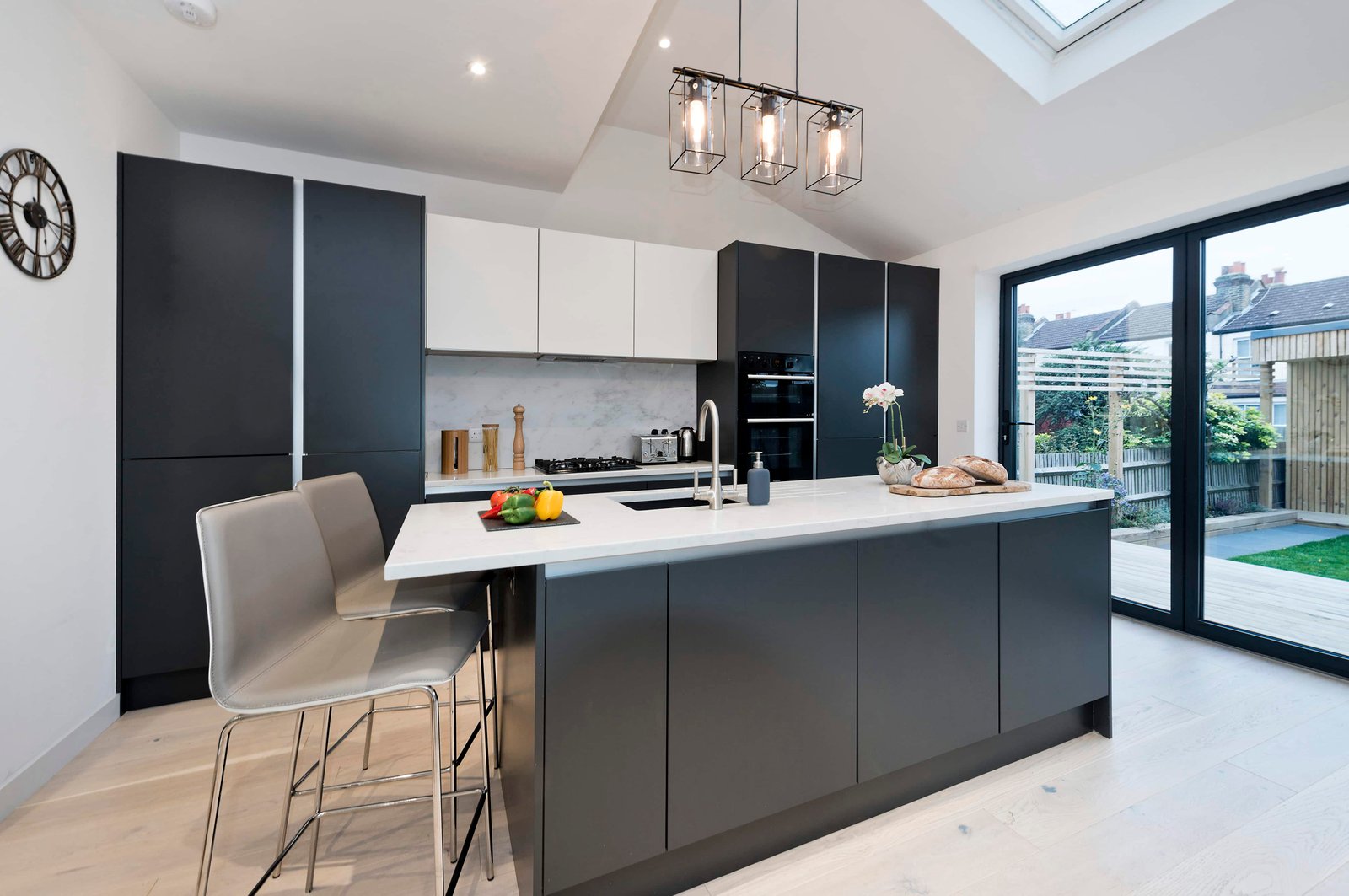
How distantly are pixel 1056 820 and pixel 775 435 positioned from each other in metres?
2.41

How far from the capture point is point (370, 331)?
8.90 feet

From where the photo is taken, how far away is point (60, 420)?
1.99 meters

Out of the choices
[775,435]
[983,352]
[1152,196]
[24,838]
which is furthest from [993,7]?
[24,838]

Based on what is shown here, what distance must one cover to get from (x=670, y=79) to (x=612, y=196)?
2.58 feet

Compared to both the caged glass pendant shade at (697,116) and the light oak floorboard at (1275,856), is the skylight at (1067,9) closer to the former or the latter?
the caged glass pendant shade at (697,116)

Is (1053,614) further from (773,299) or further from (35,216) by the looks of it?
(35,216)

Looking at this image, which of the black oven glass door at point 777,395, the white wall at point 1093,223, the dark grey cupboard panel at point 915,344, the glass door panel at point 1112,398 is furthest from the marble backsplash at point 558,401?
the glass door panel at point 1112,398

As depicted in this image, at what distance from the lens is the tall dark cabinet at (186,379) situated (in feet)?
7.70

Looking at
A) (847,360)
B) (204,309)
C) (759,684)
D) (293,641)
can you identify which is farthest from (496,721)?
(847,360)

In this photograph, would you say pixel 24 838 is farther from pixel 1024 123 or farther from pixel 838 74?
pixel 1024 123

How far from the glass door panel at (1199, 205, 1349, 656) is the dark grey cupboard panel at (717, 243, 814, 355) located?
2.08 meters

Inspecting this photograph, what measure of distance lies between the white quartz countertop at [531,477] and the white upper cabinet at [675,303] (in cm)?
73

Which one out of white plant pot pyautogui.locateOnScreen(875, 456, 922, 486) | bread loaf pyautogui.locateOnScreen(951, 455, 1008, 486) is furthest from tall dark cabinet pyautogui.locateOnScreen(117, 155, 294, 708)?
bread loaf pyautogui.locateOnScreen(951, 455, 1008, 486)

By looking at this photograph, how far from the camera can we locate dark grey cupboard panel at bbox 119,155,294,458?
2348 millimetres
